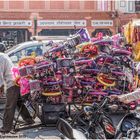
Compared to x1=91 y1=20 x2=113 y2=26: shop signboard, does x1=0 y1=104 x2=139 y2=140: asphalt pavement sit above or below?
below

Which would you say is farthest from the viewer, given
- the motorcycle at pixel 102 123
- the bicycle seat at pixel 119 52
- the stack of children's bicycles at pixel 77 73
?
the bicycle seat at pixel 119 52

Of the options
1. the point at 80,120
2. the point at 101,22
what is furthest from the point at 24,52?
the point at 101,22

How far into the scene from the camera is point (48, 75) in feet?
26.8

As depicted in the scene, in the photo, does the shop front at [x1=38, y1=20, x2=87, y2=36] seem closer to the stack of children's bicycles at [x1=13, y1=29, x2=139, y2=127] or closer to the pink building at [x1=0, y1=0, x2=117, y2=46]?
the pink building at [x1=0, y1=0, x2=117, y2=46]

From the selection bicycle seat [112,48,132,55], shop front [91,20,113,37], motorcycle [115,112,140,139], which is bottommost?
shop front [91,20,113,37]

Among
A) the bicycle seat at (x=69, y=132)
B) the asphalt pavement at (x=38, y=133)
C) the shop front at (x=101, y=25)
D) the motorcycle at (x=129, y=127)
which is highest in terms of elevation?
the bicycle seat at (x=69, y=132)

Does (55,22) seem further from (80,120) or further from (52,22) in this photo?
(80,120)

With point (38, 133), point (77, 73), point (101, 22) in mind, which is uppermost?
point (77, 73)

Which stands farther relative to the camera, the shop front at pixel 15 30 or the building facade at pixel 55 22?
the building facade at pixel 55 22

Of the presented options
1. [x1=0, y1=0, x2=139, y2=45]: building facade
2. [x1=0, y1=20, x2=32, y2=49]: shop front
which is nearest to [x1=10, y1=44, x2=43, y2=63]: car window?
[x1=0, y1=20, x2=32, y2=49]: shop front

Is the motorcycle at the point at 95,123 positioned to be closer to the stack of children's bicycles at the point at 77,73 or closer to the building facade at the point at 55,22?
the stack of children's bicycles at the point at 77,73

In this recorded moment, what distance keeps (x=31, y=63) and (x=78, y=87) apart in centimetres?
91

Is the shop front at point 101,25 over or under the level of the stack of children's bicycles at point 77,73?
under

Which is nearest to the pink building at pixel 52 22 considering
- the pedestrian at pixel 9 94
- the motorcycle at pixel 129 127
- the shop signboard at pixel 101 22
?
the shop signboard at pixel 101 22
